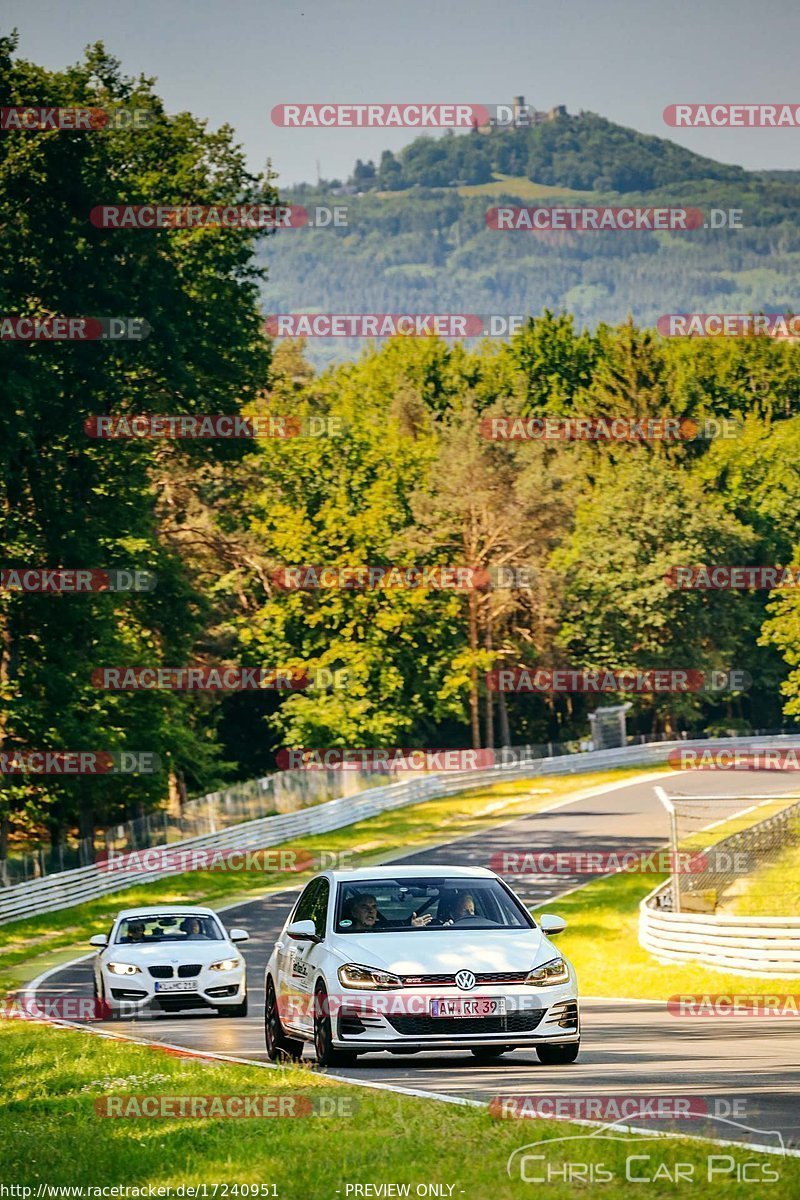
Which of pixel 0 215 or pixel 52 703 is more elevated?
pixel 0 215

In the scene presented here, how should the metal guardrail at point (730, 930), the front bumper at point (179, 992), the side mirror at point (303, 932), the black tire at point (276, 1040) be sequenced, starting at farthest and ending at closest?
the metal guardrail at point (730, 930)
the front bumper at point (179, 992)
the black tire at point (276, 1040)
the side mirror at point (303, 932)

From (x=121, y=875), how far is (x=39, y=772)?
3269 mm

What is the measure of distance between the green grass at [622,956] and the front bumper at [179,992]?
680 centimetres

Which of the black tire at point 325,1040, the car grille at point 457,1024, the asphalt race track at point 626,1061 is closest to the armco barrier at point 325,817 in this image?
the asphalt race track at point 626,1061

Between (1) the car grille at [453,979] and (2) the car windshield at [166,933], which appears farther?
(2) the car windshield at [166,933]

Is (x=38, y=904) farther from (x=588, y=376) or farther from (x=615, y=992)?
(x=588, y=376)

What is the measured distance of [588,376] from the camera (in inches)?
4316

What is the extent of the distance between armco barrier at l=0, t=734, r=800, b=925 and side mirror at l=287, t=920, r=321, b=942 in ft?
89.5

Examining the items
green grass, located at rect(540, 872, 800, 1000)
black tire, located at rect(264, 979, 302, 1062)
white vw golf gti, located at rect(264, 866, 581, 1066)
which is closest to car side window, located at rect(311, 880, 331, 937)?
white vw golf gti, located at rect(264, 866, 581, 1066)

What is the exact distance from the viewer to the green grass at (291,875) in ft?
124

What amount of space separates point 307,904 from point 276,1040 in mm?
1131

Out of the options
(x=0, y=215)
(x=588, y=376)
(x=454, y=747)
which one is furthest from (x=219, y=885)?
(x=588, y=376)

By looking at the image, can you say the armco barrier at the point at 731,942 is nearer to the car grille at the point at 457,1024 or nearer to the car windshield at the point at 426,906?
the car windshield at the point at 426,906

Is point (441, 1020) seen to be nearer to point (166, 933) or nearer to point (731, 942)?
point (166, 933)
